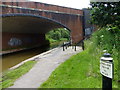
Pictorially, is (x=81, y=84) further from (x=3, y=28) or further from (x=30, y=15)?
(x=3, y=28)

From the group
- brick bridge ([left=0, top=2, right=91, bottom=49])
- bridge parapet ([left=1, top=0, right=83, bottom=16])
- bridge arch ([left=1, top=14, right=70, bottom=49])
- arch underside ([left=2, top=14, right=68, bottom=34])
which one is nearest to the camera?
brick bridge ([left=0, top=2, right=91, bottom=49])

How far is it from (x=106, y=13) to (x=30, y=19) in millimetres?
16305

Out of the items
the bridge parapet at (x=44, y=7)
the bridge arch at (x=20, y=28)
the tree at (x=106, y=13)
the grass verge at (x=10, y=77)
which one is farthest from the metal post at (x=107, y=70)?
the bridge arch at (x=20, y=28)

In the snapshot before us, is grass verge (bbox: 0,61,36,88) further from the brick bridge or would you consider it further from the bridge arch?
the bridge arch

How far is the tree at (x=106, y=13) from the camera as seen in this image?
4.98 m

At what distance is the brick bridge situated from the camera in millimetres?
15959

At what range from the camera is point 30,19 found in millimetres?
20141

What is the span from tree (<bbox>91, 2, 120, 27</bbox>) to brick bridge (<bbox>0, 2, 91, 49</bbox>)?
36.1 ft

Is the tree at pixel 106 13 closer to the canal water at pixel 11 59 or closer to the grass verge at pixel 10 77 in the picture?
the grass verge at pixel 10 77

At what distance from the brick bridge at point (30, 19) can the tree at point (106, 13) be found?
1101 centimetres

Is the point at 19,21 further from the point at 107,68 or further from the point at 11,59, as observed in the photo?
A: the point at 107,68

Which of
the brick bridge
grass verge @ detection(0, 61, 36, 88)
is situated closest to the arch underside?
the brick bridge

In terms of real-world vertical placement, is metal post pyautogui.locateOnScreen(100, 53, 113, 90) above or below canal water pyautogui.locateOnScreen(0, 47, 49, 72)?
above

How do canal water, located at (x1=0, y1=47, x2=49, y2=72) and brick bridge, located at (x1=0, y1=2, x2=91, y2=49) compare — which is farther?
brick bridge, located at (x1=0, y1=2, x2=91, y2=49)
